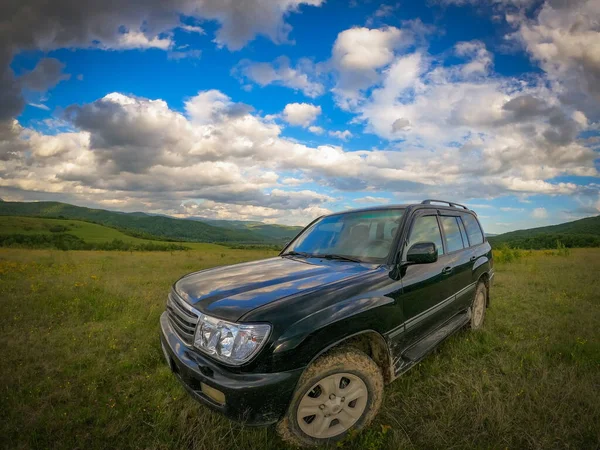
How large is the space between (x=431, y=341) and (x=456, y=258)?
130cm

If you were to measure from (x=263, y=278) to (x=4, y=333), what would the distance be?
461cm

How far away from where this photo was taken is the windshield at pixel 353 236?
9.98ft

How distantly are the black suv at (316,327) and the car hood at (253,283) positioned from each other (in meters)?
0.01

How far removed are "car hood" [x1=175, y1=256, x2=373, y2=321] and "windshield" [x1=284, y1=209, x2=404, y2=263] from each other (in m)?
0.25

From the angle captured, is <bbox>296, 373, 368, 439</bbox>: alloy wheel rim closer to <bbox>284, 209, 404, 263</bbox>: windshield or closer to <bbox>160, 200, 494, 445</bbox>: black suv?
<bbox>160, 200, 494, 445</bbox>: black suv

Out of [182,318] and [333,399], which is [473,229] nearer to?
[333,399]

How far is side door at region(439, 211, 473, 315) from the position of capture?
361 cm

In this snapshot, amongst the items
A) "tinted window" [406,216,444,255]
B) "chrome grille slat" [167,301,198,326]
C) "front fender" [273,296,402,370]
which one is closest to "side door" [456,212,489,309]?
"tinted window" [406,216,444,255]

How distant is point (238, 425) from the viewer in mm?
2363

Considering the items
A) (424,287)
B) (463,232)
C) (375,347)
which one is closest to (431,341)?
(424,287)

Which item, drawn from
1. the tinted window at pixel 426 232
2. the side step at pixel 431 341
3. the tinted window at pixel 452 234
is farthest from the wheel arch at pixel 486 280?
the tinted window at pixel 426 232

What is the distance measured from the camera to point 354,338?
90.0 inches

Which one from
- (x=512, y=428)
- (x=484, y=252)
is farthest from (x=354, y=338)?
(x=484, y=252)

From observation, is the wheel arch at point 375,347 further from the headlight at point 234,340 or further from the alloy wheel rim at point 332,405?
the headlight at point 234,340
